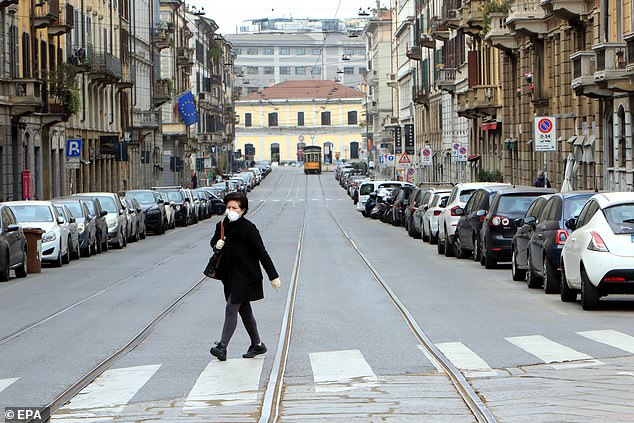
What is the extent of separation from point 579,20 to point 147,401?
33.6 metres

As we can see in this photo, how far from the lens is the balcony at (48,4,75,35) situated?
54141 millimetres

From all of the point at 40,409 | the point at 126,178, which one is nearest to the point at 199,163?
the point at 126,178

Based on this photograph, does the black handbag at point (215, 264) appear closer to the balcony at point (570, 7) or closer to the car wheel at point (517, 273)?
the car wheel at point (517, 273)

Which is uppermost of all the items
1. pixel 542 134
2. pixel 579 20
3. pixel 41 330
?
pixel 579 20

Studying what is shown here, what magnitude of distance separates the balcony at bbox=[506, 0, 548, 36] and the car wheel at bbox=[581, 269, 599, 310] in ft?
100

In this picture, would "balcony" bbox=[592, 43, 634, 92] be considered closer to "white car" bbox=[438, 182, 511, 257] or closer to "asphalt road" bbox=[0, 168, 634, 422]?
"white car" bbox=[438, 182, 511, 257]

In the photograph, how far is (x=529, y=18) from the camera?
47125 mm

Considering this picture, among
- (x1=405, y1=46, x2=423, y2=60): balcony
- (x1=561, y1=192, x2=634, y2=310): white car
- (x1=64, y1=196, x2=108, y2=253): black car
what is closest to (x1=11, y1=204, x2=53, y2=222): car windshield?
(x1=64, y1=196, x2=108, y2=253): black car

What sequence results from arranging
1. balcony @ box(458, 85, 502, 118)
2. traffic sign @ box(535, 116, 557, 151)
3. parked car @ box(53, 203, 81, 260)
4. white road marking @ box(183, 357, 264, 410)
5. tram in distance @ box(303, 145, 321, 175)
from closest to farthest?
white road marking @ box(183, 357, 264, 410)
parked car @ box(53, 203, 81, 260)
traffic sign @ box(535, 116, 557, 151)
balcony @ box(458, 85, 502, 118)
tram in distance @ box(303, 145, 321, 175)

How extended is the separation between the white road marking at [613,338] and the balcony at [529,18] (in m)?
33.2

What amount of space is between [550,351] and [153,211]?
3651 centimetres

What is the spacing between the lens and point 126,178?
7775cm

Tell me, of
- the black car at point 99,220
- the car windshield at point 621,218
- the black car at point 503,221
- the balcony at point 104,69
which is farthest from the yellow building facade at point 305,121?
the car windshield at point 621,218

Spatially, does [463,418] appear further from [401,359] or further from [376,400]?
[401,359]
